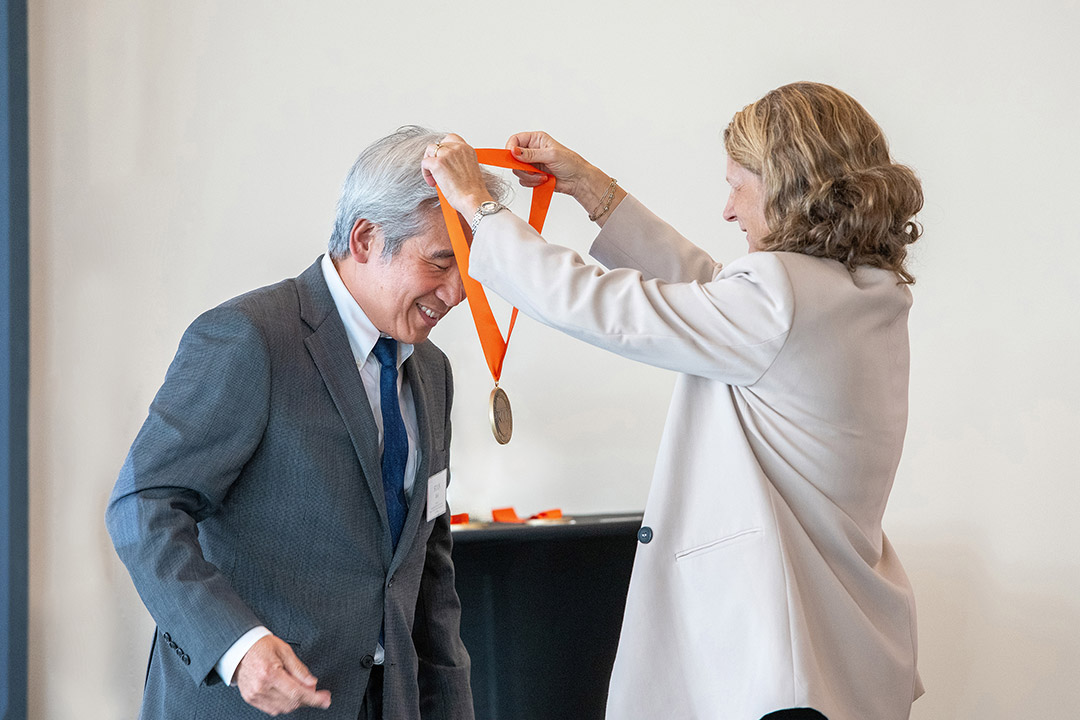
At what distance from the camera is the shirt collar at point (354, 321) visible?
1728 mm

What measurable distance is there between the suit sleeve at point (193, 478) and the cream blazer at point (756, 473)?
40 cm

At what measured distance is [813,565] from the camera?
1.50 meters

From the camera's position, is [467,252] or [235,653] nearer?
[235,653]

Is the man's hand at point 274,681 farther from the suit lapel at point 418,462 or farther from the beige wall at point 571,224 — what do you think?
the beige wall at point 571,224

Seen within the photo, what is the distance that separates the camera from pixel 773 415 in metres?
1.49

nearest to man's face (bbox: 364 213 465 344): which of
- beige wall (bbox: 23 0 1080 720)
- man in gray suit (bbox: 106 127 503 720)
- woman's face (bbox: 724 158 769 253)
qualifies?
man in gray suit (bbox: 106 127 503 720)

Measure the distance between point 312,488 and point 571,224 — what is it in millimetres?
1853

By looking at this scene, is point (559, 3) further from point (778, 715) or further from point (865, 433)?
point (778, 715)

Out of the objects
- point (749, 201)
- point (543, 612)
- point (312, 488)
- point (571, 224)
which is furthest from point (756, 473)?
point (571, 224)

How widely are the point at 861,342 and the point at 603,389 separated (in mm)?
1761

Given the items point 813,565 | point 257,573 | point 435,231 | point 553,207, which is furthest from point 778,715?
point 553,207

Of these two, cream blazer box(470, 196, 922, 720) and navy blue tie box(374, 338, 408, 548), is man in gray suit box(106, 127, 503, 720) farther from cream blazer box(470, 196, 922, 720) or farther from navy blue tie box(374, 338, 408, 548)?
cream blazer box(470, 196, 922, 720)

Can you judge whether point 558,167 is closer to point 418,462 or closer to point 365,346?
point 365,346

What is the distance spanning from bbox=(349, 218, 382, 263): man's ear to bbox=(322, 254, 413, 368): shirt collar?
0.06 metres
